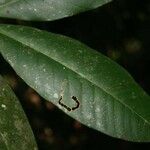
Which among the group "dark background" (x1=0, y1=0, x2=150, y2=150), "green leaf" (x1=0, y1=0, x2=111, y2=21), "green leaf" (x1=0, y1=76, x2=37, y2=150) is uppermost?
"green leaf" (x1=0, y1=0, x2=111, y2=21)

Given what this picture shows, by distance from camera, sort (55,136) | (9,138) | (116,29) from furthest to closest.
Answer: (55,136) → (116,29) → (9,138)

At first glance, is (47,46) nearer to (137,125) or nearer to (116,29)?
(137,125)

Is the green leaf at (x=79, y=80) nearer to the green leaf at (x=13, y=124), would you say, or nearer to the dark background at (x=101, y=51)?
the green leaf at (x=13, y=124)

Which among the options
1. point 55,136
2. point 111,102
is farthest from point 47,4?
point 55,136

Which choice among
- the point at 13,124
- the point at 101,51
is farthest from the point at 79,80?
the point at 101,51

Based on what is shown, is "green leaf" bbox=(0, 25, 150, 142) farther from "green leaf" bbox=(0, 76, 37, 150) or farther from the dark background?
the dark background

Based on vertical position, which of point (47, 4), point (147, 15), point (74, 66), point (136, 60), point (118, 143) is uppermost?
point (47, 4)

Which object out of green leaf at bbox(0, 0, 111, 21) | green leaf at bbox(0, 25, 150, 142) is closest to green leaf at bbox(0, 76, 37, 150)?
green leaf at bbox(0, 25, 150, 142)
